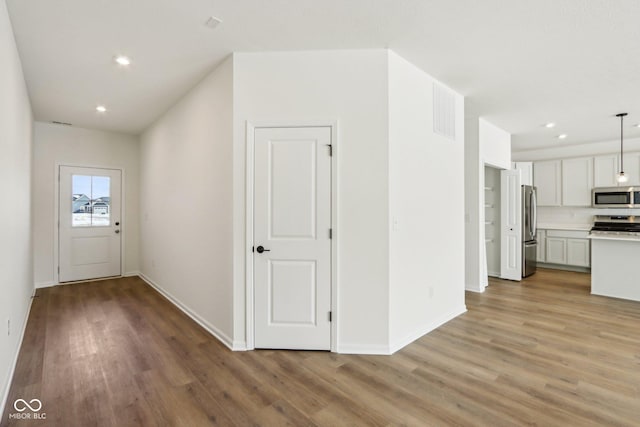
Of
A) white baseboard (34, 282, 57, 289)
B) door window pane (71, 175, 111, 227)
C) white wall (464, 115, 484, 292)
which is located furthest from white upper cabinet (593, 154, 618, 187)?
white baseboard (34, 282, 57, 289)

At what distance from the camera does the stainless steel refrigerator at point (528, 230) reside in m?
5.64

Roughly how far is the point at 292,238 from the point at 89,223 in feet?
16.0

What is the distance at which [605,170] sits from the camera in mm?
6285

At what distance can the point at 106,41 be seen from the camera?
2707mm

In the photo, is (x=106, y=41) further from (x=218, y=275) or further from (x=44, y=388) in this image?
(x=44, y=388)

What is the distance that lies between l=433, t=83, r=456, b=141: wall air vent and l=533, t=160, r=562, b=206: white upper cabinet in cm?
476

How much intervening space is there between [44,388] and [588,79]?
232 inches

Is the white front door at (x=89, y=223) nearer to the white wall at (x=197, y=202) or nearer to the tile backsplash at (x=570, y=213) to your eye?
the white wall at (x=197, y=202)

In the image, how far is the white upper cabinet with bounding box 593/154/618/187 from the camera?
20.3 feet

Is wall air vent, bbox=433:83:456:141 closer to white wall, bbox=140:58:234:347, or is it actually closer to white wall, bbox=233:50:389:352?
white wall, bbox=233:50:389:352

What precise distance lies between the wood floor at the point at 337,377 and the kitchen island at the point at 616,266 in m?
1.03

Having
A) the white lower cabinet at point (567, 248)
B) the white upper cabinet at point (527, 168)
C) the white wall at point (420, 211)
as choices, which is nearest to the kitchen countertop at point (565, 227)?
the white lower cabinet at point (567, 248)

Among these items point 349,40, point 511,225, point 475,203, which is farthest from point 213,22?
point 511,225

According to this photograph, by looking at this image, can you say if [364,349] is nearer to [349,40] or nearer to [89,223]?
[349,40]
